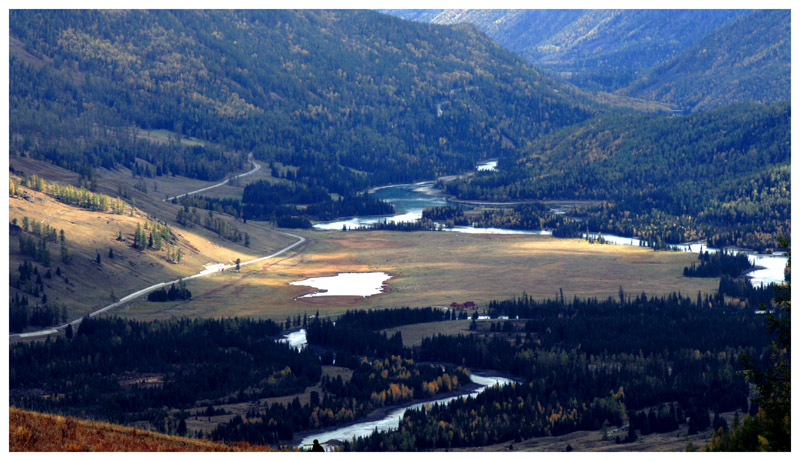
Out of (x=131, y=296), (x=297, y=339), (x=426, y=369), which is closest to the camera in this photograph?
(x=426, y=369)

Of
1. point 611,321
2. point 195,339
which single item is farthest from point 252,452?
point 611,321

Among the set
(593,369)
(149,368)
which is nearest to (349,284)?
(149,368)

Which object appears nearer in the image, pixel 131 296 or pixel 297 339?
pixel 297 339

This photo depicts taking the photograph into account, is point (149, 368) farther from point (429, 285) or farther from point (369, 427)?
point (429, 285)

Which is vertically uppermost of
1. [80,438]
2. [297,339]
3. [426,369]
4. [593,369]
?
[80,438]

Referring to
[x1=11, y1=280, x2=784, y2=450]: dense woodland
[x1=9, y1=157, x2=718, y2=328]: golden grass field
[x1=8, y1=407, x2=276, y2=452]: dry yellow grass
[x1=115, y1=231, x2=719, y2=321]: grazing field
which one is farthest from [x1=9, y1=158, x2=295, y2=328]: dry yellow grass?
[x1=8, y1=407, x2=276, y2=452]: dry yellow grass

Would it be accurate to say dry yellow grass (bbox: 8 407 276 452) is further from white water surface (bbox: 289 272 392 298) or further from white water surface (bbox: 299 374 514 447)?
white water surface (bbox: 289 272 392 298)
